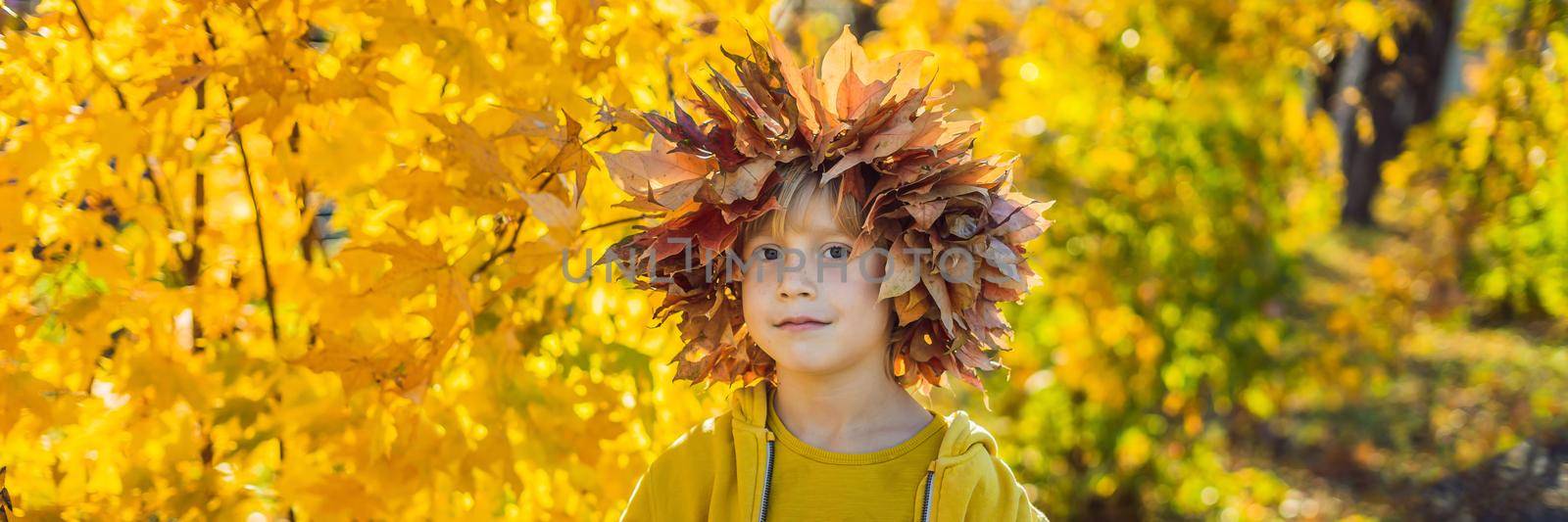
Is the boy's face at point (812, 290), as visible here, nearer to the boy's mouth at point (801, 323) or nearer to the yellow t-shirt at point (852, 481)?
the boy's mouth at point (801, 323)

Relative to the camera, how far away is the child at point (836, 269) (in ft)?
5.25

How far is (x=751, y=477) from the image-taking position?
1698mm

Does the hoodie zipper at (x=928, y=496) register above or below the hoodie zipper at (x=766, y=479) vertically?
above

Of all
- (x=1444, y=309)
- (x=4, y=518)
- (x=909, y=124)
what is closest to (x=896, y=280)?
(x=909, y=124)

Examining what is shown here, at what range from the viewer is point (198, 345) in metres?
2.11

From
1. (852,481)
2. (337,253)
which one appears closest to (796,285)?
(852,481)

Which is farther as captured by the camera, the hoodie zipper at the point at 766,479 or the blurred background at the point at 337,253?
the blurred background at the point at 337,253

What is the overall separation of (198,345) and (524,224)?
60cm

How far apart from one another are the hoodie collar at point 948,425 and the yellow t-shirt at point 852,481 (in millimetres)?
35

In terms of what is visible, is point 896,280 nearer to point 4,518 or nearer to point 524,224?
point 524,224

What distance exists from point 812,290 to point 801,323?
2.0 inches

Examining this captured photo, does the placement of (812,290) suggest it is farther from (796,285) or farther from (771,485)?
(771,485)

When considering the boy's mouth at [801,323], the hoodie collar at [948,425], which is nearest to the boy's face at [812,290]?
the boy's mouth at [801,323]

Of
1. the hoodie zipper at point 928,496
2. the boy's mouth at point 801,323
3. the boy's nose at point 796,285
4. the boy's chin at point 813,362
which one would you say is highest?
the boy's nose at point 796,285
